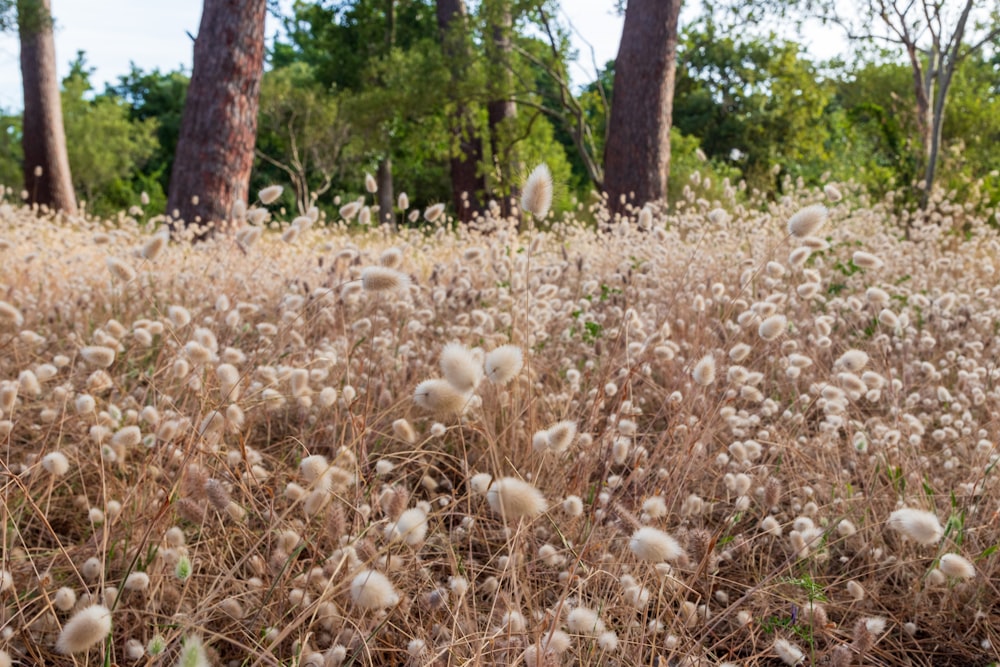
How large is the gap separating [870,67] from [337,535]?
26136 millimetres

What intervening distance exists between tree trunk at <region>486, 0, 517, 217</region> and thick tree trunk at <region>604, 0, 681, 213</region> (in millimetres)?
1724

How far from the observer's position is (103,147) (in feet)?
79.0

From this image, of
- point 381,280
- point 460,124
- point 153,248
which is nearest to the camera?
point 381,280

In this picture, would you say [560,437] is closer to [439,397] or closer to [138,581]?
[439,397]

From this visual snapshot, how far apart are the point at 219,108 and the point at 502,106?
571 cm

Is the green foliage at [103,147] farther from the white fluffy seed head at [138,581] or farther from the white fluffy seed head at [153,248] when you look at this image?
the white fluffy seed head at [138,581]

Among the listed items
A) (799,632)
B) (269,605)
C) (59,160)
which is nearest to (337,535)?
(269,605)

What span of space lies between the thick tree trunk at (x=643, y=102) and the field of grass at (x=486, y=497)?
4.41m

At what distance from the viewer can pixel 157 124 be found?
1033 inches

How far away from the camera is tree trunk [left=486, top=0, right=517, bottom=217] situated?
9.95 m

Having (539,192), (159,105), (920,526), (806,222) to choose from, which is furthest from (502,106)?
(159,105)

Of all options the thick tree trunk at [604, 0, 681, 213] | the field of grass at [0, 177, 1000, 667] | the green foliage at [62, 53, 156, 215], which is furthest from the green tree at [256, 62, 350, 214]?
the field of grass at [0, 177, 1000, 667]

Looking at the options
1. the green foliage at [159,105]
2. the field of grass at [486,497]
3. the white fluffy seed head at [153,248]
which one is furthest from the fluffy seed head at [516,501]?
the green foliage at [159,105]

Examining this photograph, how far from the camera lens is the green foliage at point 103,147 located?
23.4 m
